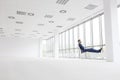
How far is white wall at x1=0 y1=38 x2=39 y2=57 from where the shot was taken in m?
17.3

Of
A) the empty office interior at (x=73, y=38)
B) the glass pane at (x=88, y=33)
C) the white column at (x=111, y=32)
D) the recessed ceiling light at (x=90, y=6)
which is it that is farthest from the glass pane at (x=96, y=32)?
the white column at (x=111, y=32)

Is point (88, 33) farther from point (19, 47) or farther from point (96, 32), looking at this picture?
point (19, 47)

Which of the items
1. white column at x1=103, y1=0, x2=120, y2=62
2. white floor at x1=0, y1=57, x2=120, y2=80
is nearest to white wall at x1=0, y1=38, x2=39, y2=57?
white column at x1=103, y1=0, x2=120, y2=62

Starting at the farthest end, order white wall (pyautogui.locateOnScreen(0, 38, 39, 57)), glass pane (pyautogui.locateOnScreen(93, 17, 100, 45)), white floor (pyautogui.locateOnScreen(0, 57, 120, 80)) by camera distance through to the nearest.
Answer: white wall (pyautogui.locateOnScreen(0, 38, 39, 57)), glass pane (pyautogui.locateOnScreen(93, 17, 100, 45)), white floor (pyautogui.locateOnScreen(0, 57, 120, 80))

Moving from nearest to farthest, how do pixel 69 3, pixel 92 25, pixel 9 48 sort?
1. pixel 69 3
2. pixel 92 25
3. pixel 9 48

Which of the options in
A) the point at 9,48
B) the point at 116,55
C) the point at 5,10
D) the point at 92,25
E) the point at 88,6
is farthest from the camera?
the point at 9,48

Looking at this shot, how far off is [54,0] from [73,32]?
680 centimetres

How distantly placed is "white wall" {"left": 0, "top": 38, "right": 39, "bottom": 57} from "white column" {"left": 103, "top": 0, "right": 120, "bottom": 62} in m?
14.2

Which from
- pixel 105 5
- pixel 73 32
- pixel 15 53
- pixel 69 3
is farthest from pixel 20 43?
pixel 105 5

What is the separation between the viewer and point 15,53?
1772 centimetres

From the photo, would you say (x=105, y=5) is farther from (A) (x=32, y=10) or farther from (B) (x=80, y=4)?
(A) (x=32, y=10)

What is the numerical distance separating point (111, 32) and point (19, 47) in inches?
586

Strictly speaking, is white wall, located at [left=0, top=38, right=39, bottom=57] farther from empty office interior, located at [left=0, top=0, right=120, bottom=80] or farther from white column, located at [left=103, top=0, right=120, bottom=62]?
white column, located at [left=103, top=0, right=120, bottom=62]

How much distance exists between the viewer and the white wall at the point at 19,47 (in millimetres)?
17312
